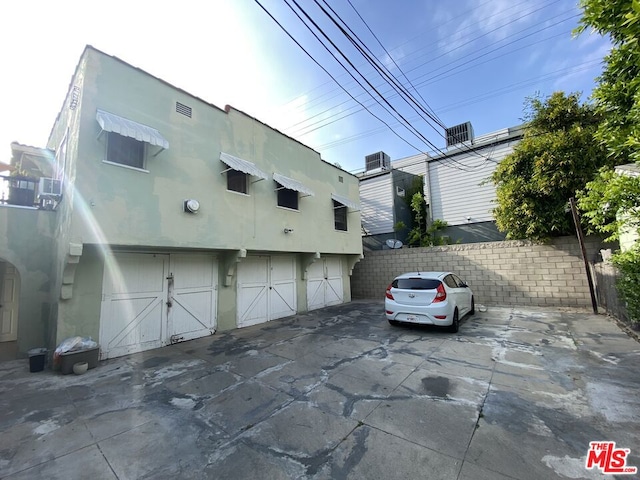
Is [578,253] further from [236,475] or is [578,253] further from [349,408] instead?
[236,475]

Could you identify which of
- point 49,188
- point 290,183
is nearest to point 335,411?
point 290,183

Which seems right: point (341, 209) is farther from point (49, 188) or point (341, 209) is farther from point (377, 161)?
point (49, 188)

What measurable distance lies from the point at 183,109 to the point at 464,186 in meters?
13.9

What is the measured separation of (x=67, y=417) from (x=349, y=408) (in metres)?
3.74

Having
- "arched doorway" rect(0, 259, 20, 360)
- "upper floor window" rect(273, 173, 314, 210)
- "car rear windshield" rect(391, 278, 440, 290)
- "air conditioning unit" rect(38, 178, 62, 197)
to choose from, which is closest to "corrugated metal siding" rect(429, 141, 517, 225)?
"car rear windshield" rect(391, 278, 440, 290)

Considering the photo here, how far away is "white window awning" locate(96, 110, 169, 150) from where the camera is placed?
5.10m

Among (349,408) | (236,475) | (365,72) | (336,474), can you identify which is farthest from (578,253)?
(236,475)

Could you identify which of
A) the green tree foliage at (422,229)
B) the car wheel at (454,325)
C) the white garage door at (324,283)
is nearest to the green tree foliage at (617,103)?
the car wheel at (454,325)

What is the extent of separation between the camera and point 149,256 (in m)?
6.68

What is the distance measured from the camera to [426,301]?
22.0 feet

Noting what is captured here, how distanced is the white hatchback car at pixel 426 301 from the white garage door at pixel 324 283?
4.54 meters

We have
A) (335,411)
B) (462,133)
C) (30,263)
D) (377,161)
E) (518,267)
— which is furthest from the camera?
(377,161)

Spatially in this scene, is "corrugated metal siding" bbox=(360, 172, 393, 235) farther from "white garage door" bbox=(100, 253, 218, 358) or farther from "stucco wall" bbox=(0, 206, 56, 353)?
"stucco wall" bbox=(0, 206, 56, 353)

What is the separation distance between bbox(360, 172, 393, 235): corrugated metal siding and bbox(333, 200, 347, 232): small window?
3.88 meters
